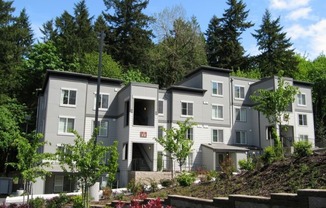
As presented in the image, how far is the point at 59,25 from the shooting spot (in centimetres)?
5550

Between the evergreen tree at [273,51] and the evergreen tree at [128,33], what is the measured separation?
1974 cm

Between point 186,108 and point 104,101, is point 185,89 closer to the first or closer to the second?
point 186,108

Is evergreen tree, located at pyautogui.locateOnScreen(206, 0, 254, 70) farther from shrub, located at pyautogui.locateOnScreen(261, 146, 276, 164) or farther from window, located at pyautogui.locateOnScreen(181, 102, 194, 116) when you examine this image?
shrub, located at pyautogui.locateOnScreen(261, 146, 276, 164)

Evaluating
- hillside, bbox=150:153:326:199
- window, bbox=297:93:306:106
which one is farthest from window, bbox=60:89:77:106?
window, bbox=297:93:306:106

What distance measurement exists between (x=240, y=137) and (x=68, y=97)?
70.3 feet

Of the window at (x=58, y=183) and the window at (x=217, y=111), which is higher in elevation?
the window at (x=217, y=111)

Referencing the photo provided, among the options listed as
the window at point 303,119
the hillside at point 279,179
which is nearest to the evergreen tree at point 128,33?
the window at point 303,119

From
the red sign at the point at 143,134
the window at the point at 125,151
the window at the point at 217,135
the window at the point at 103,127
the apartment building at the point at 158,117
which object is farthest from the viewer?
the window at the point at 217,135

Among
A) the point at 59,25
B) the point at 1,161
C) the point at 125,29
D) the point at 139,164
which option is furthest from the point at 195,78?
the point at 1,161

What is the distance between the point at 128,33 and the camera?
5988 cm

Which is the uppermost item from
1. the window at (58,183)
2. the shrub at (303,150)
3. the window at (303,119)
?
the window at (303,119)

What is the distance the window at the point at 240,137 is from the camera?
4483cm

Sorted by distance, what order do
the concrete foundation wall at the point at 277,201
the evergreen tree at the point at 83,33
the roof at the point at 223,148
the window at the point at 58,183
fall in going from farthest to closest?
the evergreen tree at the point at 83,33, the roof at the point at 223,148, the window at the point at 58,183, the concrete foundation wall at the point at 277,201

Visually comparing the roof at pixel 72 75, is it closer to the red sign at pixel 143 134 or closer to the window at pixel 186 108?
the red sign at pixel 143 134
